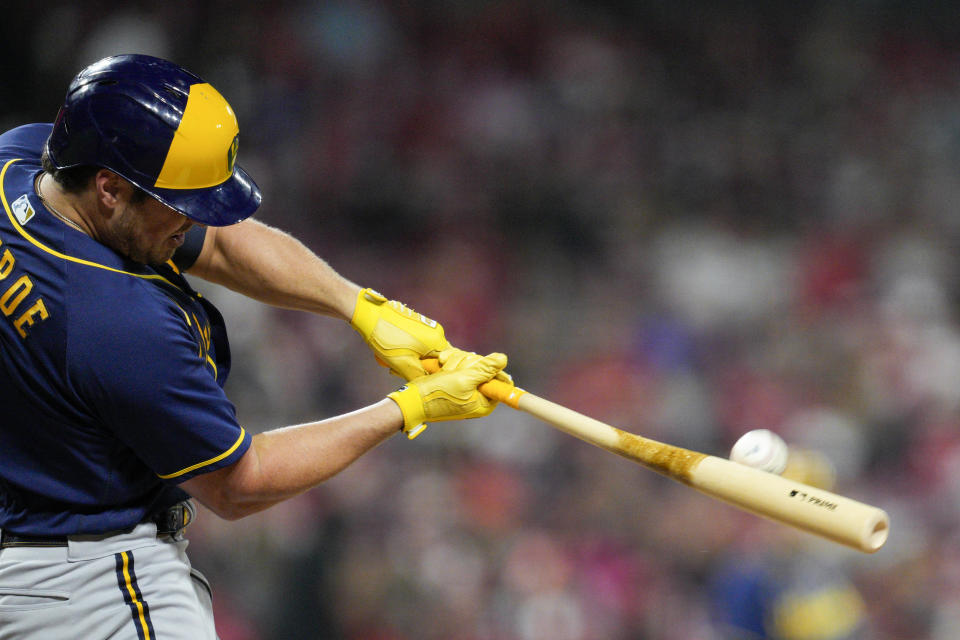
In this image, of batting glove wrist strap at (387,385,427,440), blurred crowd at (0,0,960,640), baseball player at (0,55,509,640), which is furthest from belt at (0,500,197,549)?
blurred crowd at (0,0,960,640)

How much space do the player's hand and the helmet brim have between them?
484 millimetres

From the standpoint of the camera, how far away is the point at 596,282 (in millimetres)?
6020

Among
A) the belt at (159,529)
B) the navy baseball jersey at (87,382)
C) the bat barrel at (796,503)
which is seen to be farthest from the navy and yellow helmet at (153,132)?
A: the bat barrel at (796,503)

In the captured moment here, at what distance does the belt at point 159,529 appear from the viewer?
1890mm

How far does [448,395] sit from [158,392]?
2.17ft

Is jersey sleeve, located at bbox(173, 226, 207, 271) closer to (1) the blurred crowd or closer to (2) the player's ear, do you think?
(2) the player's ear

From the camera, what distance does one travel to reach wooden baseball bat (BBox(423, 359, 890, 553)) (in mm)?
1762

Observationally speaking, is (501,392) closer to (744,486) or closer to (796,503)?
(744,486)

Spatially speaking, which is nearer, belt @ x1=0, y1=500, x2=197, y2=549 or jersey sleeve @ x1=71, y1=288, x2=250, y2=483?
jersey sleeve @ x1=71, y1=288, x2=250, y2=483

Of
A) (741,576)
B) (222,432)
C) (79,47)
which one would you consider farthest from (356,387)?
(222,432)

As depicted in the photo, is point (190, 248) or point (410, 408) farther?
point (190, 248)

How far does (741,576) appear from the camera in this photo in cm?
399

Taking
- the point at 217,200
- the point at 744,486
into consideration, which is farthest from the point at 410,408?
the point at 744,486

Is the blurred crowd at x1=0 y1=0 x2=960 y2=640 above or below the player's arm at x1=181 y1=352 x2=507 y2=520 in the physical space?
above
